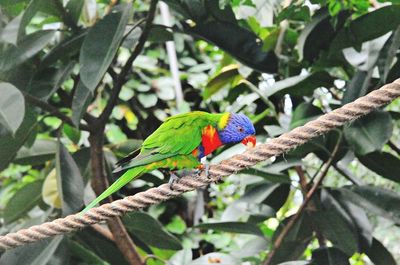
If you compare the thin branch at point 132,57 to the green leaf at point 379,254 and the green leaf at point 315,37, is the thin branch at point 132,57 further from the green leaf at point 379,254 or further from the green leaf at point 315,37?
the green leaf at point 379,254

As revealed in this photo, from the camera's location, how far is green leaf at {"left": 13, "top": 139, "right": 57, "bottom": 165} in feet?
7.22

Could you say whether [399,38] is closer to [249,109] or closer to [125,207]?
[125,207]

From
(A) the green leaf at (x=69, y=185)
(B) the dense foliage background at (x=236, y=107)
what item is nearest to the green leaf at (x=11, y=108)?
(B) the dense foliage background at (x=236, y=107)

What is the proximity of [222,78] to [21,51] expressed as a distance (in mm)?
738

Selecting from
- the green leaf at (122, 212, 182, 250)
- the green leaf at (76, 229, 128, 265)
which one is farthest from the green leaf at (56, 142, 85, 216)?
the green leaf at (76, 229, 128, 265)

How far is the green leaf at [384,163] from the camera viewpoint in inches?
75.8

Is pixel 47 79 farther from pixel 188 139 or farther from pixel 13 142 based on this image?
pixel 188 139

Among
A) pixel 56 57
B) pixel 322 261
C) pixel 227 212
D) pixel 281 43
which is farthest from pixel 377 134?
pixel 56 57

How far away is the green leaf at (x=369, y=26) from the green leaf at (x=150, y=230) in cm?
78

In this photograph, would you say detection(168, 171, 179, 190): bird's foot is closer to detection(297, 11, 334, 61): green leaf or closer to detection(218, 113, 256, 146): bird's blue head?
detection(218, 113, 256, 146): bird's blue head

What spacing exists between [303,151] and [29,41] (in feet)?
2.85

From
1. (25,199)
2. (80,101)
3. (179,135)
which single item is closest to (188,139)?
(179,135)

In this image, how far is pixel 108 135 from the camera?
10.6 feet

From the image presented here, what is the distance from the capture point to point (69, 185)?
1863 mm
